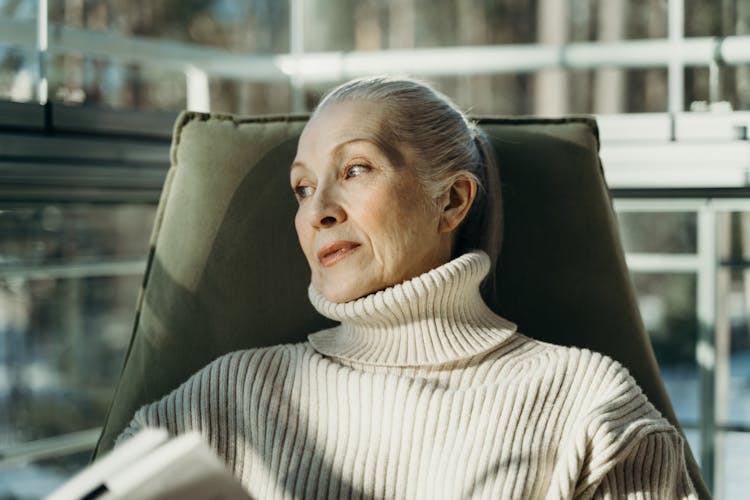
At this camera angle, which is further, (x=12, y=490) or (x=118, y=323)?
(x=118, y=323)

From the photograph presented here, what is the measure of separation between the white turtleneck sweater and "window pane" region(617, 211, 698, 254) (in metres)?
1.69

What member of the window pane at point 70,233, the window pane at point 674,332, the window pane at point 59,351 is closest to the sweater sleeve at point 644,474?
the window pane at point 70,233

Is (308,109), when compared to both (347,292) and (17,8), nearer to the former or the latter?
(17,8)

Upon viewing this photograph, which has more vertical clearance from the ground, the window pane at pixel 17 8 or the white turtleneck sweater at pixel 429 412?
the window pane at pixel 17 8

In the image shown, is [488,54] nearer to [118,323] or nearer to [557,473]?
[557,473]

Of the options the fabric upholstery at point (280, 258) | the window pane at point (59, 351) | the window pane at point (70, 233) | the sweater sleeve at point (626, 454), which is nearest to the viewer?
the sweater sleeve at point (626, 454)

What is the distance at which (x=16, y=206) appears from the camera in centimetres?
189

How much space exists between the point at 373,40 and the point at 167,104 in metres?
1.53

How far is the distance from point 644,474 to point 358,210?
47 cm

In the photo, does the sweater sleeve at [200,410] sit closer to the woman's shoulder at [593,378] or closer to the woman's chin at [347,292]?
the woman's chin at [347,292]

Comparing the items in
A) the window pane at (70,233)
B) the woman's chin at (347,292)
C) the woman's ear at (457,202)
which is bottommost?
the window pane at (70,233)

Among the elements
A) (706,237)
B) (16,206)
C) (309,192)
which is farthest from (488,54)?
(309,192)

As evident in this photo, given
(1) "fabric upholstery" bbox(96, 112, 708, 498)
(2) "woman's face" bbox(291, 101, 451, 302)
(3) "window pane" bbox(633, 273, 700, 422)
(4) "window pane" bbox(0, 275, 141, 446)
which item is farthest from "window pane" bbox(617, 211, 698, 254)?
(4) "window pane" bbox(0, 275, 141, 446)

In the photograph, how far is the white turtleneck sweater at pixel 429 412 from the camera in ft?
3.49
